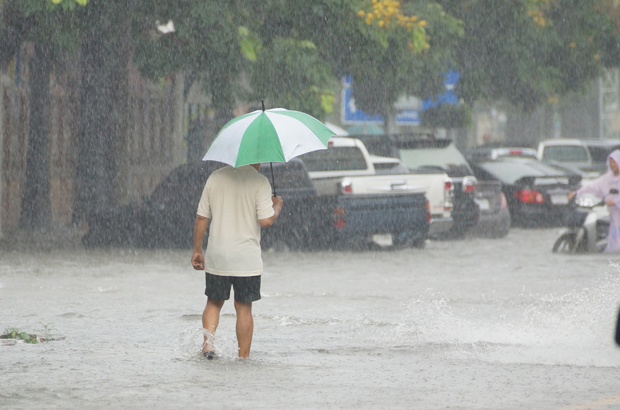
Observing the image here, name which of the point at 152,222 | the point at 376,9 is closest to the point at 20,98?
the point at 152,222

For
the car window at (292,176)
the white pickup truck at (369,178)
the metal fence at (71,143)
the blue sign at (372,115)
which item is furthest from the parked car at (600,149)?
the car window at (292,176)

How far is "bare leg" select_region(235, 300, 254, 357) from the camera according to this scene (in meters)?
7.49

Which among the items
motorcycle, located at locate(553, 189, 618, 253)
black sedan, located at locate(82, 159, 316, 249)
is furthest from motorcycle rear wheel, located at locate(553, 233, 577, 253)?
black sedan, located at locate(82, 159, 316, 249)

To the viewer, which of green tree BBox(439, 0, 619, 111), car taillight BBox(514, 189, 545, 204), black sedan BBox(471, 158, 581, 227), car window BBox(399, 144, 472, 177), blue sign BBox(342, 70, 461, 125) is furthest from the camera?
blue sign BBox(342, 70, 461, 125)

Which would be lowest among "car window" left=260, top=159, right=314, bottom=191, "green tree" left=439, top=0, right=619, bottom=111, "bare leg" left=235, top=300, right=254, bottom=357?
"bare leg" left=235, top=300, right=254, bottom=357

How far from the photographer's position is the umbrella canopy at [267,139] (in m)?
7.29

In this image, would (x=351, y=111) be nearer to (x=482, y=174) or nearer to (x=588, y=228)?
(x=482, y=174)

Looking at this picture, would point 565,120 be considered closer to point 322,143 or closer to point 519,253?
point 519,253

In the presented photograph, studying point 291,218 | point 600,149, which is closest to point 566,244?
point 291,218

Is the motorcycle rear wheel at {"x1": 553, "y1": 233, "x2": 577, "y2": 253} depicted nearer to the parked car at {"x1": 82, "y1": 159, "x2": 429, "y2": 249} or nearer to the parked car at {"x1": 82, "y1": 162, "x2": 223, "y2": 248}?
the parked car at {"x1": 82, "y1": 159, "x2": 429, "y2": 249}

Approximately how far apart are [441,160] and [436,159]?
0.11m

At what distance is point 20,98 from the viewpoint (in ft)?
70.6

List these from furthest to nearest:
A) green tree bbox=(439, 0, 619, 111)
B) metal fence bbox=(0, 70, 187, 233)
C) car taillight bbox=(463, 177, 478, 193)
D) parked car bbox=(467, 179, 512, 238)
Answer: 1. green tree bbox=(439, 0, 619, 111)
2. metal fence bbox=(0, 70, 187, 233)
3. parked car bbox=(467, 179, 512, 238)
4. car taillight bbox=(463, 177, 478, 193)

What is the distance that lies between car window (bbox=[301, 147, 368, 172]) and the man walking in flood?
11168 mm
